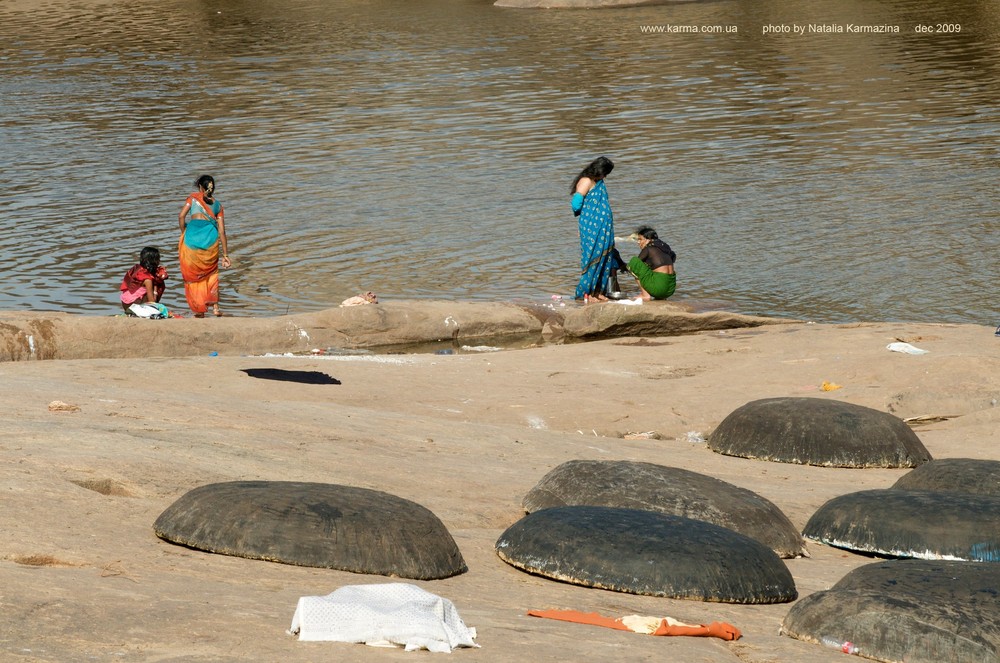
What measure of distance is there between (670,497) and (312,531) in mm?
1959

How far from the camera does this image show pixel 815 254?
15195 millimetres

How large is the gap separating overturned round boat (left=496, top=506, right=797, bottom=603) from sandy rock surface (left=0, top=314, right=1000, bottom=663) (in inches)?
3.0

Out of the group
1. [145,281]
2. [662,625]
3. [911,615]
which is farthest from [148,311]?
[911,615]

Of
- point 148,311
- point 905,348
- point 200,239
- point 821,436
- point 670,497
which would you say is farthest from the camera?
point 200,239

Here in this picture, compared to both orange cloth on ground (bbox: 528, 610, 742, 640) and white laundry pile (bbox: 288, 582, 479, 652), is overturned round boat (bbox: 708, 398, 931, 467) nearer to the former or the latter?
orange cloth on ground (bbox: 528, 610, 742, 640)

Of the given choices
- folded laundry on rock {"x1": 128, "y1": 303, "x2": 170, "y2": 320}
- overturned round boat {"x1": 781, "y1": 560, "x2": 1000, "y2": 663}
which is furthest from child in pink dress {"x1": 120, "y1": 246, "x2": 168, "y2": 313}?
overturned round boat {"x1": 781, "y1": 560, "x2": 1000, "y2": 663}

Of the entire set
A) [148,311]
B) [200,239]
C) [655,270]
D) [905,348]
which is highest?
[200,239]

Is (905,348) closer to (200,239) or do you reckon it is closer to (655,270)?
(655,270)

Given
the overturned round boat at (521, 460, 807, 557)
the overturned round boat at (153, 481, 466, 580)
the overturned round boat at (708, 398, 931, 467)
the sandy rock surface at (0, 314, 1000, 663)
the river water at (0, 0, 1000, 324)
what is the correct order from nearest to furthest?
the sandy rock surface at (0, 314, 1000, 663), the overturned round boat at (153, 481, 466, 580), the overturned round boat at (521, 460, 807, 557), the overturned round boat at (708, 398, 931, 467), the river water at (0, 0, 1000, 324)

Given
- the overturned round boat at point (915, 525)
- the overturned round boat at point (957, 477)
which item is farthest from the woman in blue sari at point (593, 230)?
the overturned round boat at point (915, 525)

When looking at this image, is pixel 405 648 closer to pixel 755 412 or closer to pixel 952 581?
pixel 952 581

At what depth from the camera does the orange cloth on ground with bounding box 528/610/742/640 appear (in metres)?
4.85

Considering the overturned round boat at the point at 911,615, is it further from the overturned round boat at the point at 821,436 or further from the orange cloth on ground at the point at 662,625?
the overturned round boat at the point at 821,436

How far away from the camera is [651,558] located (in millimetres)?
5504
